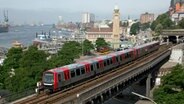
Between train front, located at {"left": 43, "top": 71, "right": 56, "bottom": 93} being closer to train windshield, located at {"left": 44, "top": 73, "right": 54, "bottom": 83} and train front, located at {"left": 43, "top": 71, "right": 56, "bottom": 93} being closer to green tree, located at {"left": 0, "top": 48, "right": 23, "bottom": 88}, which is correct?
train windshield, located at {"left": 44, "top": 73, "right": 54, "bottom": 83}

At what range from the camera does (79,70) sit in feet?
154

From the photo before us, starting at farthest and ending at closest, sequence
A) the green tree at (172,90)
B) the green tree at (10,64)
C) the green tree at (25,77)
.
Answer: the green tree at (10,64) < the green tree at (25,77) < the green tree at (172,90)

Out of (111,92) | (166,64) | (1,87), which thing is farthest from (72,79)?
(166,64)

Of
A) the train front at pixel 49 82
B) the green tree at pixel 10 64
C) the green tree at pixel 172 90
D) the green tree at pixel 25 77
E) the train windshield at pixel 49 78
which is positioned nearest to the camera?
the train front at pixel 49 82

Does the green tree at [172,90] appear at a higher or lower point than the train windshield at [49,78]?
lower

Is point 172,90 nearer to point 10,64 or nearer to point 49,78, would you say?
point 49,78

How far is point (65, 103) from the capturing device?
113 feet

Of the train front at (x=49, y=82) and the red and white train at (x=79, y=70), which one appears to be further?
the red and white train at (x=79, y=70)

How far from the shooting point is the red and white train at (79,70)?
42.0 meters

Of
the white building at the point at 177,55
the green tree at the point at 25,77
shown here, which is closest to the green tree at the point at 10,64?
the green tree at the point at 25,77

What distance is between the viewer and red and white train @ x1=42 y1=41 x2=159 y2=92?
42.0 metres

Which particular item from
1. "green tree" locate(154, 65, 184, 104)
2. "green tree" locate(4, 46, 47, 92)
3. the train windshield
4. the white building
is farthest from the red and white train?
the white building

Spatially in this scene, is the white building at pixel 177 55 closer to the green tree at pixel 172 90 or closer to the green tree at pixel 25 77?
the green tree at pixel 172 90

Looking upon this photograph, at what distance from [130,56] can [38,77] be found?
17.4 meters
